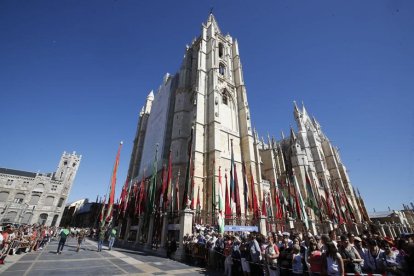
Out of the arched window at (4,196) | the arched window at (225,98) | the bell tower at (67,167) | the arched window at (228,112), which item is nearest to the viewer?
the arched window at (228,112)

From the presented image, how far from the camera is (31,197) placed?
43031mm

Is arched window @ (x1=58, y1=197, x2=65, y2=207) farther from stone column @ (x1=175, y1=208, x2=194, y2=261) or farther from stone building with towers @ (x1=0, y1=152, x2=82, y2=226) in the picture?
stone column @ (x1=175, y1=208, x2=194, y2=261)

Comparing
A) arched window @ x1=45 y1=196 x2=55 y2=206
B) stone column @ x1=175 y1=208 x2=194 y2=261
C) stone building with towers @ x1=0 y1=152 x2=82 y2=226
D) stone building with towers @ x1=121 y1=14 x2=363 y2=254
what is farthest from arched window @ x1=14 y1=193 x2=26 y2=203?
stone column @ x1=175 y1=208 x2=194 y2=261

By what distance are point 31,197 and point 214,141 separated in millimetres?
45980

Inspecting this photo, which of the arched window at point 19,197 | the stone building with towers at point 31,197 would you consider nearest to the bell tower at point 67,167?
the stone building with towers at point 31,197

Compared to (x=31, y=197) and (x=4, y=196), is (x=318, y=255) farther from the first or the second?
(x=4, y=196)

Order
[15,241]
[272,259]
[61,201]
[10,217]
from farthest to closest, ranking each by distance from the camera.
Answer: [61,201], [10,217], [15,241], [272,259]

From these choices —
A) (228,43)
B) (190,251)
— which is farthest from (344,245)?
(228,43)

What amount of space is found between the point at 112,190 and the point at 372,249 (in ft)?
46.7

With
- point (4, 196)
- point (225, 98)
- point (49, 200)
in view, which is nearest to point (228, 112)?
point (225, 98)

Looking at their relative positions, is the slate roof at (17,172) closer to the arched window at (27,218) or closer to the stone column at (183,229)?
the arched window at (27,218)

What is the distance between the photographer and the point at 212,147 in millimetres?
21547

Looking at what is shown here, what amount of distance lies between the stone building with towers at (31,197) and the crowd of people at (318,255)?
48971mm

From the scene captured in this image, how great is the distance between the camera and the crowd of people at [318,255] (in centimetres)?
434
